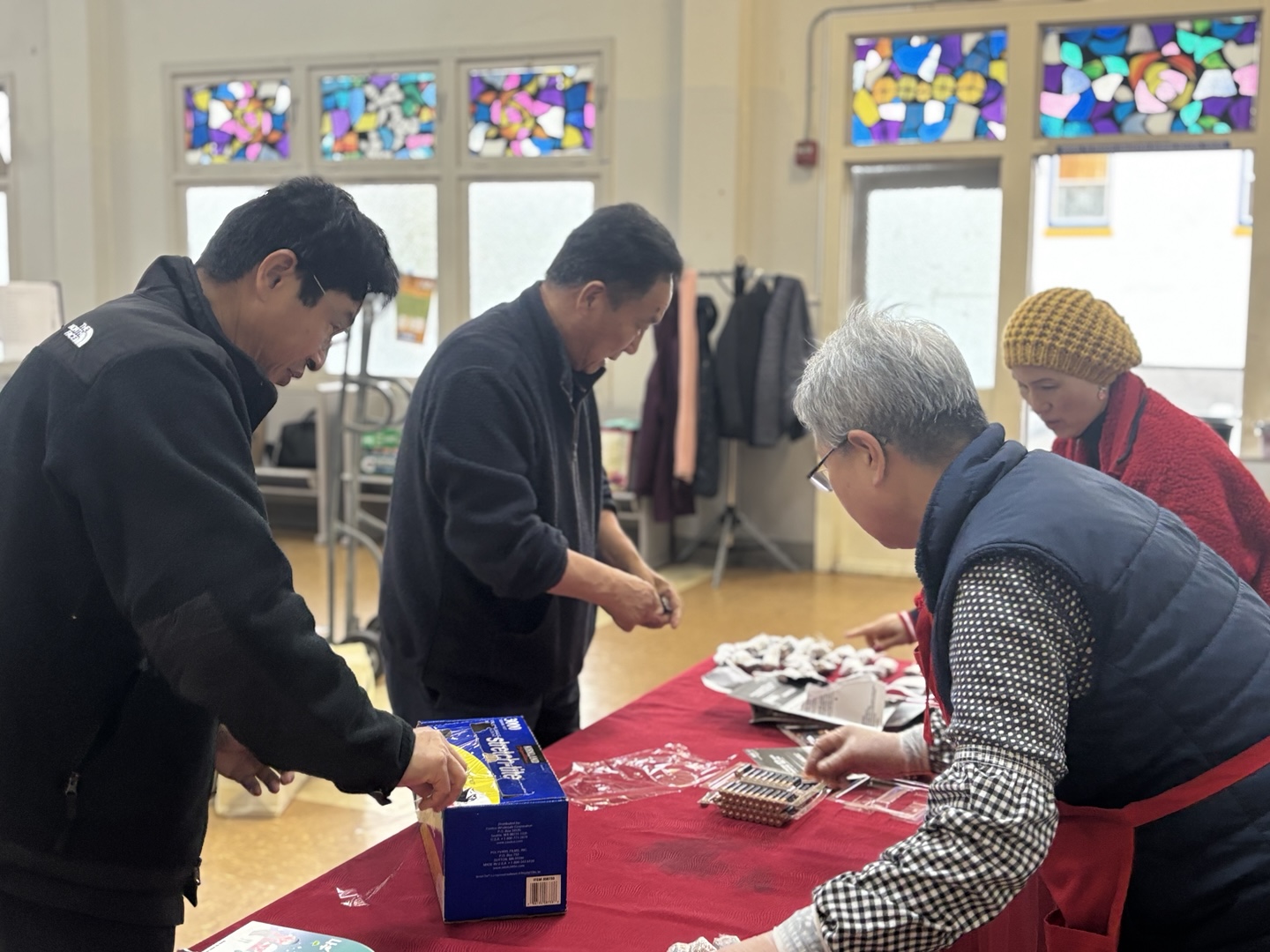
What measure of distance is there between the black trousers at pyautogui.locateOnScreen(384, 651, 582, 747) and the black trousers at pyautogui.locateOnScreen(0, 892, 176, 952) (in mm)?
824

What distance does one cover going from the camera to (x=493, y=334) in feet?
7.09

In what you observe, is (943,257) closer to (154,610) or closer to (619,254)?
(619,254)

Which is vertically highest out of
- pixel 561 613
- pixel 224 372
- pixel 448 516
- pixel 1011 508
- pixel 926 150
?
pixel 926 150

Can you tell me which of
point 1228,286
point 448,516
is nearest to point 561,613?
point 448,516

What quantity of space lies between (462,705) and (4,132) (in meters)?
8.11

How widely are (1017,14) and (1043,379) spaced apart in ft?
14.7

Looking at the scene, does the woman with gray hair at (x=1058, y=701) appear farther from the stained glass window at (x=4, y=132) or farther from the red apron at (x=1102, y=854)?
the stained glass window at (x=4, y=132)

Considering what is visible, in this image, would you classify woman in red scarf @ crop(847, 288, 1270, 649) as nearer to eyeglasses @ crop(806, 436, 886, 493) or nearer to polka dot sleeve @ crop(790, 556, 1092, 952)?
eyeglasses @ crop(806, 436, 886, 493)

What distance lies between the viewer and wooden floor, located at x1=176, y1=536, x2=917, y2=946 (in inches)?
118

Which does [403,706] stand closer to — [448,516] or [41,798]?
[448,516]

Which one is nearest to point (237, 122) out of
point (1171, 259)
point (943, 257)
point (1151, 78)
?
point (943, 257)

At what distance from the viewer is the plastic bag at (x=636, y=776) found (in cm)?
179

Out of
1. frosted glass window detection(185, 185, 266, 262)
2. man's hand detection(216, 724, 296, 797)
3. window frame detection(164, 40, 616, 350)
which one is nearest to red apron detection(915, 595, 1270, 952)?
man's hand detection(216, 724, 296, 797)

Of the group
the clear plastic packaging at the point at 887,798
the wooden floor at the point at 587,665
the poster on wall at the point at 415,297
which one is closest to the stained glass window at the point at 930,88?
the wooden floor at the point at 587,665
